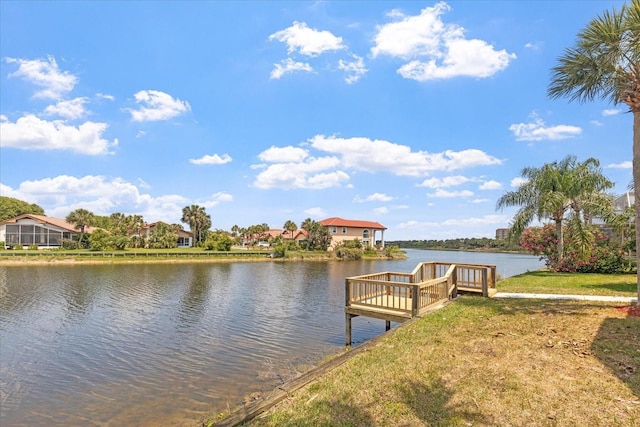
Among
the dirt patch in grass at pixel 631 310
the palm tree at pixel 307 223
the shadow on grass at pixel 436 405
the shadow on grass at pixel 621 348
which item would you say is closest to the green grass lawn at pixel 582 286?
the dirt patch in grass at pixel 631 310

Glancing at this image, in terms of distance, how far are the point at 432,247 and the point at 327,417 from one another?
15386cm

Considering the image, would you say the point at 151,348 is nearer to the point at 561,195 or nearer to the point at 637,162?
the point at 637,162

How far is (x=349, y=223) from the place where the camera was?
71125 millimetres

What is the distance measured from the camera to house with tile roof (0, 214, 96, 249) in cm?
5281

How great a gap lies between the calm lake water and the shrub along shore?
9.12ft

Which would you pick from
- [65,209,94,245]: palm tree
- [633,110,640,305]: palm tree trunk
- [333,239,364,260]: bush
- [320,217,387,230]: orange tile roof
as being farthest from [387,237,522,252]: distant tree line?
[633,110,640,305]: palm tree trunk

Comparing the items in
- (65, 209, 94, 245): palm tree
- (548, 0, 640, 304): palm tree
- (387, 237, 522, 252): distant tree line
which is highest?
(548, 0, 640, 304): palm tree

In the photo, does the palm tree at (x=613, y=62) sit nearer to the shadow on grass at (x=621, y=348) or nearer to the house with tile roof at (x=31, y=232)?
the shadow on grass at (x=621, y=348)

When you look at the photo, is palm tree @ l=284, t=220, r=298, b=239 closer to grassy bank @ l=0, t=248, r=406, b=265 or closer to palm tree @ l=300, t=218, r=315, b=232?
palm tree @ l=300, t=218, r=315, b=232

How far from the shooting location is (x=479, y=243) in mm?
125188

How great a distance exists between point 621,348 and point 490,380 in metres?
2.57

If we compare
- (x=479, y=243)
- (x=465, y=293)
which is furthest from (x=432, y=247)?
(x=465, y=293)

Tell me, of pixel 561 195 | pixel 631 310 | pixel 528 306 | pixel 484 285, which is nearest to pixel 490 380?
pixel 528 306

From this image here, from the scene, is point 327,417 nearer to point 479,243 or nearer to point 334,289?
point 334,289
